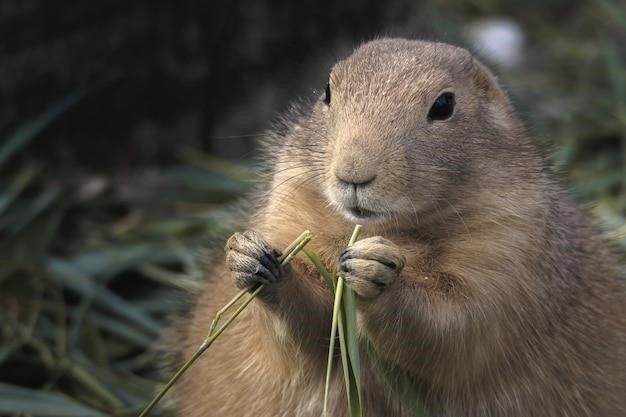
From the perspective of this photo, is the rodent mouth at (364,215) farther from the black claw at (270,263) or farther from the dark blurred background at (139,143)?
the dark blurred background at (139,143)

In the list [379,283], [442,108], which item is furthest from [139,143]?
[379,283]

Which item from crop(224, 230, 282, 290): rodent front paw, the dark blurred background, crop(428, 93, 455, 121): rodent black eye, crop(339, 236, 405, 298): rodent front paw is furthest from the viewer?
the dark blurred background

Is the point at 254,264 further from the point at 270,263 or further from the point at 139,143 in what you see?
the point at 139,143

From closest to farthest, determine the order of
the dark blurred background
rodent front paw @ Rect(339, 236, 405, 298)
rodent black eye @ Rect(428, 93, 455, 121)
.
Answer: rodent front paw @ Rect(339, 236, 405, 298) → rodent black eye @ Rect(428, 93, 455, 121) → the dark blurred background

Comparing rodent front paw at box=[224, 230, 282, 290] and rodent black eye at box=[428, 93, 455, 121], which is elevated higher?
rodent black eye at box=[428, 93, 455, 121]

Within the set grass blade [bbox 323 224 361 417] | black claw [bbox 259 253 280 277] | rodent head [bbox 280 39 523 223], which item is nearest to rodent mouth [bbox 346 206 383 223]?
rodent head [bbox 280 39 523 223]

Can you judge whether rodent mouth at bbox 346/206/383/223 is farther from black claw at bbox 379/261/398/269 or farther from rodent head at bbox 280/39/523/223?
black claw at bbox 379/261/398/269

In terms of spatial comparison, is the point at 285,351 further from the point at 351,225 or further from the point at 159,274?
the point at 159,274

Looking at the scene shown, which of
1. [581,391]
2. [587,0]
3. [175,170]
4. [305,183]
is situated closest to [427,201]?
[305,183]
